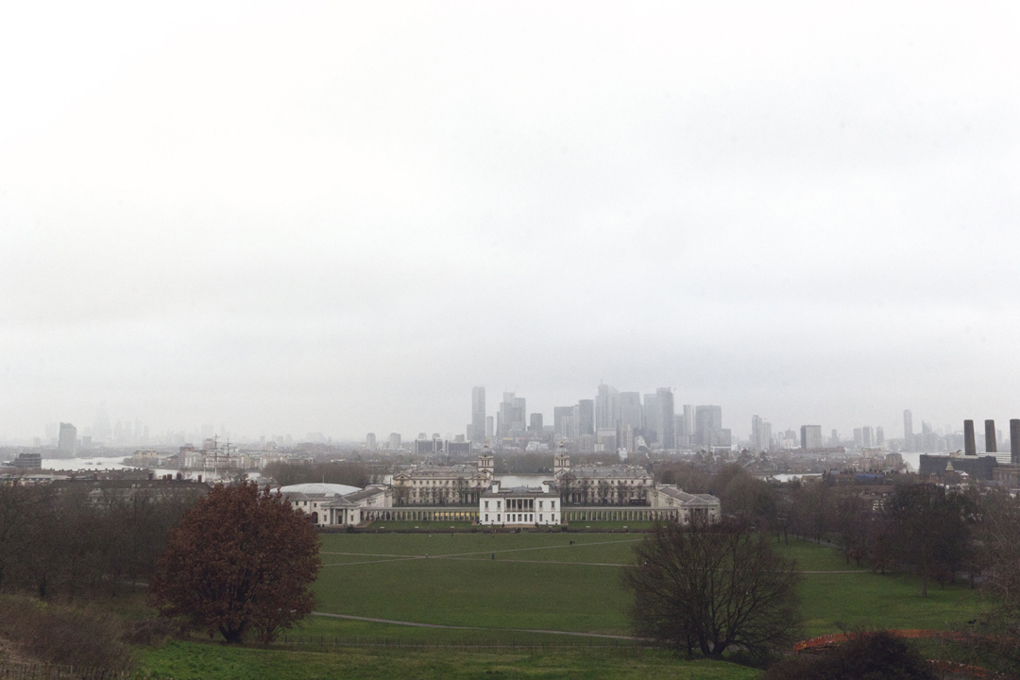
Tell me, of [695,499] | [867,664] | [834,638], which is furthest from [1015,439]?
[867,664]

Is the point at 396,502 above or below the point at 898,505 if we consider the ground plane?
below

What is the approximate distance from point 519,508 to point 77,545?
5244 centimetres

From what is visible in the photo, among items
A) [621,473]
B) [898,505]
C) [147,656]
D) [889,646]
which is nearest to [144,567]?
[147,656]

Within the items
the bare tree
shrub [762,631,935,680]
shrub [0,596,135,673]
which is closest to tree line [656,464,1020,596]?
shrub [762,631,935,680]

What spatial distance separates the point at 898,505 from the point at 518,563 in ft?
72.5

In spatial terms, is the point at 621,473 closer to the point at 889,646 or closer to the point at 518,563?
the point at 518,563

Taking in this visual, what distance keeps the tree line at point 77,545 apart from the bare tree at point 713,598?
18458 mm

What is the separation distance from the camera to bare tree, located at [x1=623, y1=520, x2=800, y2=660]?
20.8 m

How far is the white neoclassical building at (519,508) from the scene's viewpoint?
247ft

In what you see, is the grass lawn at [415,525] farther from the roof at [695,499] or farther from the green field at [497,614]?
the roof at [695,499]

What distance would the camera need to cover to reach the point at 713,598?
70.5 ft

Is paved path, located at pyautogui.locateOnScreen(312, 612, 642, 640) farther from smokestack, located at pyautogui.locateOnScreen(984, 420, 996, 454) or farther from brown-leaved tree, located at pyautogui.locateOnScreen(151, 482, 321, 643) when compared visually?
smokestack, located at pyautogui.locateOnScreen(984, 420, 996, 454)

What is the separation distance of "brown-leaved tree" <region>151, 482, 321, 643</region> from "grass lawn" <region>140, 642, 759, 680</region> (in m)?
1.13

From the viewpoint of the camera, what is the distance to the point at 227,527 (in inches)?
827
